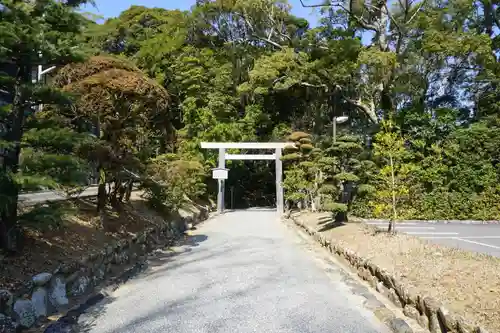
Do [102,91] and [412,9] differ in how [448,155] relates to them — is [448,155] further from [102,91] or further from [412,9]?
[102,91]

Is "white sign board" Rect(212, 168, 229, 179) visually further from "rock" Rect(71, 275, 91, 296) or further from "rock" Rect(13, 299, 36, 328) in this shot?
"rock" Rect(13, 299, 36, 328)

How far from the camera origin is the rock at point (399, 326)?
157 inches

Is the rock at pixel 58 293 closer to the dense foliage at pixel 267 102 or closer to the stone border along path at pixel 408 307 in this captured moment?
the dense foliage at pixel 267 102

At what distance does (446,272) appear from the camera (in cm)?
484

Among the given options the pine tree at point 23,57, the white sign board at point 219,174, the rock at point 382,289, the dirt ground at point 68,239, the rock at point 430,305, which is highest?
the pine tree at point 23,57

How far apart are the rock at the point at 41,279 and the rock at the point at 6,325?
539mm

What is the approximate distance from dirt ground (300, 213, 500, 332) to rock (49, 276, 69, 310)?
160 inches

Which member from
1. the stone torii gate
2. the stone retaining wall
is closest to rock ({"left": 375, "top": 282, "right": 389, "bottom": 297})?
the stone retaining wall

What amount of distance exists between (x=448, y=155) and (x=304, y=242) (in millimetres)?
8032

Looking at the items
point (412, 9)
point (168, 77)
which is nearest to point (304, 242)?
point (412, 9)

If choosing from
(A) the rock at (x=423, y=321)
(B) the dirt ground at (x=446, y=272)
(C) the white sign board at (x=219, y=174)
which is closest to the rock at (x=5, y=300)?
(A) the rock at (x=423, y=321)

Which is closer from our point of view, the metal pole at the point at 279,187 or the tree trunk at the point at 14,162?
the tree trunk at the point at 14,162

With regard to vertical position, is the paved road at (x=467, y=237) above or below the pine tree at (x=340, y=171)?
below

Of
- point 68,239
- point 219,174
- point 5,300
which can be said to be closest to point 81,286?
point 68,239
